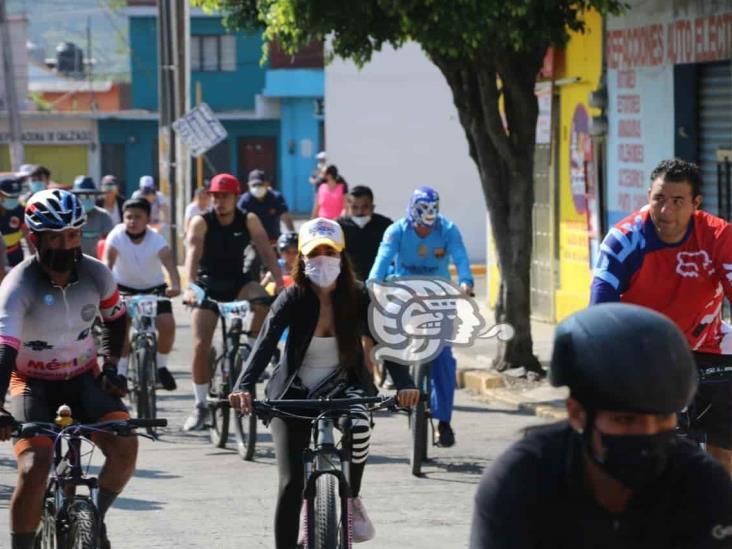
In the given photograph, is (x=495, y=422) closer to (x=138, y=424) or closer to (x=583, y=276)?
(x=583, y=276)

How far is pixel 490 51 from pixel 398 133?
2036cm

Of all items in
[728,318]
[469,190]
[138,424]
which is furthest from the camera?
[469,190]

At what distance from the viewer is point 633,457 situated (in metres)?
2.94

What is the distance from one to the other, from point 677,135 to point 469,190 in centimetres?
1822

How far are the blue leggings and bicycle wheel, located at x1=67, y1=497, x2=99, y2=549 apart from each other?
203 inches

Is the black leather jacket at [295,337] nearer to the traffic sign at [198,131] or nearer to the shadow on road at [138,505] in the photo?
the shadow on road at [138,505]

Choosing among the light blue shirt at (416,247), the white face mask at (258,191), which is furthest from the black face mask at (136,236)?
the white face mask at (258,191)

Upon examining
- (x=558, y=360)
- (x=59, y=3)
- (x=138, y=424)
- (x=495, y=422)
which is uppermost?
(x=59, y=3)

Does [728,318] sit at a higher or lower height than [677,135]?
lower

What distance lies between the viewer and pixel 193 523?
9.00m

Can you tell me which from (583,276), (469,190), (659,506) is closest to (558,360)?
(659,506)

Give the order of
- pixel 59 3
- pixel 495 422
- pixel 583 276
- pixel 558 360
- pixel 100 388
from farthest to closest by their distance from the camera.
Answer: pixel 59 3 → pixel 583 276 → pixel 495 422 → pixel 100 388 → pixel 558 360

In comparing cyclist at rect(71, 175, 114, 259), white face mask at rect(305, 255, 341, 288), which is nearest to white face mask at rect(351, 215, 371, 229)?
cyclist at rect(71, 175, 114, 259)

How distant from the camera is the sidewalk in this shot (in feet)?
44.5
